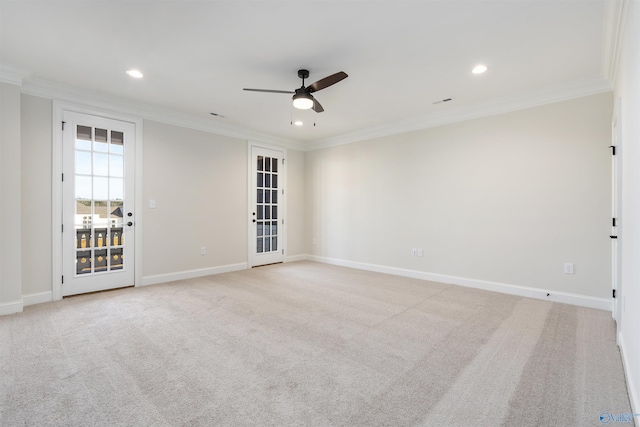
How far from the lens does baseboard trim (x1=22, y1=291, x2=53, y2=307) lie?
3.62 m

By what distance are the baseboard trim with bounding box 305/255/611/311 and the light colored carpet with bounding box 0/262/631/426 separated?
0.54 feet

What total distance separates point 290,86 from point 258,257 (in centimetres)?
350

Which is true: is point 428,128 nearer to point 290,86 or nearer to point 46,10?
point 290,86

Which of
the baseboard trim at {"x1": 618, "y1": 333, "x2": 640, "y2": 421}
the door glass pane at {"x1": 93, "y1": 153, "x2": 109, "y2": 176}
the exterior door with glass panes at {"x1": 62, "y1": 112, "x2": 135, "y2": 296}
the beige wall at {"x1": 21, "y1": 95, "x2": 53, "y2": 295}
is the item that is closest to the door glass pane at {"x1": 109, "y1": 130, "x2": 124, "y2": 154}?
the exterior door with glass panes at {"x1": 62, "y1": 112, "x2": 135, "y2": 296}

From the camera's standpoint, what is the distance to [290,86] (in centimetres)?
378

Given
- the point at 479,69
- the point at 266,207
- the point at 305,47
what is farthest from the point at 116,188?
the point at 479,69

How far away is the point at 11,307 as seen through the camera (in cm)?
336

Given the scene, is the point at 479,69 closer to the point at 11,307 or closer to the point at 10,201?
the point at 10,201

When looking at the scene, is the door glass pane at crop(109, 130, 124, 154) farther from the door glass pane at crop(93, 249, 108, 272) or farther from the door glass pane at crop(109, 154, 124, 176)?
the door glass pane at crop(93, 249, 108, 272)

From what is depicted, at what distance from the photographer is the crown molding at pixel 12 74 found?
325 cm

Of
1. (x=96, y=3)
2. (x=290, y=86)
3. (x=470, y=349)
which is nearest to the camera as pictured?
(x=96, y=3)

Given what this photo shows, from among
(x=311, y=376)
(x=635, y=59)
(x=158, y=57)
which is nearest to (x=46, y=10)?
(x=158, y=57)

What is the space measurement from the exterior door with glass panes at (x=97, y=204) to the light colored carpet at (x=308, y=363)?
0.47 meters

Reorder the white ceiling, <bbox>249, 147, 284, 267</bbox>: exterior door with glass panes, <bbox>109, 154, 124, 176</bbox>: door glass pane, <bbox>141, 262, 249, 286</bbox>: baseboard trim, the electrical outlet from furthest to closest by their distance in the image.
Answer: <bbox>249, 147, 284, 267</bbox>: exterior door with glass panes → <bbox>141, 262, 249, 286</bbox>: baseboard trim → <bbox>109, 154, 124, 176</bbox>: door glass pane → the electrical outlet → the white ceiling
